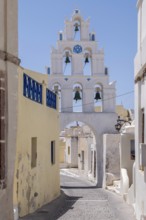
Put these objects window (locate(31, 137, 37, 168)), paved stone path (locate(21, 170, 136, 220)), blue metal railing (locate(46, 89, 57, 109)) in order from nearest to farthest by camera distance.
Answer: paved stone path (locate(21, 170, 136, 220)) → window (locate(31, 137, 37, 168)) → blue metal railing (locate(46, 89, 57, 109))

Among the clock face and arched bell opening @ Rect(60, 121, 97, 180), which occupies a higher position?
the clock face

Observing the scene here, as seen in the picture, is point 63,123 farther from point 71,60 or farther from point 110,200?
point 110,200

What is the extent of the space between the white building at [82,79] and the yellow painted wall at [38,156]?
21.1 ft

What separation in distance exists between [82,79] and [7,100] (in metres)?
17.6

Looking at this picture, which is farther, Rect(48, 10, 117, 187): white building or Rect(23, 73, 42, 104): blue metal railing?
Rect(48, 10, 117, 187): white building

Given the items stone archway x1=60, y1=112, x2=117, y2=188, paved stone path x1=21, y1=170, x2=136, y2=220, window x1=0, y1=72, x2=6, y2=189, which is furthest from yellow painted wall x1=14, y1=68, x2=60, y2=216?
stone archway x1=60, y1=112, x2=117, y2=188

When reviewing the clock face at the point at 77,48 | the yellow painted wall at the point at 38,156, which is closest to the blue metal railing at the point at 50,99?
the yellow painted wall at the point at 38,156

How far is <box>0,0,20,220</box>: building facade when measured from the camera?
4738 mm

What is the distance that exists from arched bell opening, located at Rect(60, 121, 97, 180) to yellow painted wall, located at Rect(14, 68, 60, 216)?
32.9 ft

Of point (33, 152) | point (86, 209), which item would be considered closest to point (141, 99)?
point (33, 152)

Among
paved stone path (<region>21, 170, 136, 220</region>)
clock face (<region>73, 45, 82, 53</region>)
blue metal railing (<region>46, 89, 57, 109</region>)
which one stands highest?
clock face (<region>73, 45, 82, 53</region>)

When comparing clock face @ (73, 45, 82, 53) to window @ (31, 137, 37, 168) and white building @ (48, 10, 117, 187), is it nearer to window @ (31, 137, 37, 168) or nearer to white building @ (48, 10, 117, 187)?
white building @ (48, 10, 117, 187)

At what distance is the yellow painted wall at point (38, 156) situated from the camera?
1006cm

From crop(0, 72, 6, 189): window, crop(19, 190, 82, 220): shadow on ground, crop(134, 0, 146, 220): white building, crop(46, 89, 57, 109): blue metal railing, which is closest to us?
crop(0, 72, 6, 189): window
